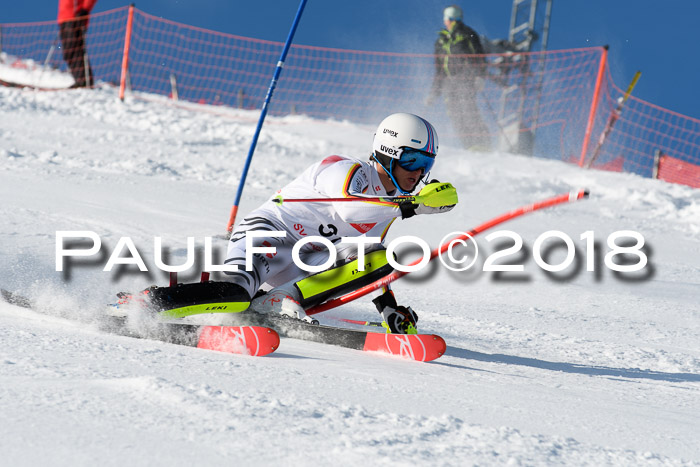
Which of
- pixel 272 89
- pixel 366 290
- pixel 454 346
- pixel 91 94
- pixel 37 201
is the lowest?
pixel 454 346

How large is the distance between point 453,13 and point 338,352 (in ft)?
35.2

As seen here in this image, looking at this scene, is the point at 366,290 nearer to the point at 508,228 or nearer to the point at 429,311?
the point at 429,311

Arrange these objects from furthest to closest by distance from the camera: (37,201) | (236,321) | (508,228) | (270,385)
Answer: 1. (508,228)
2. (37,201)
3. (236,321)
4. (270,385)

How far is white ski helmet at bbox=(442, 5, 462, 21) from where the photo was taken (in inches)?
516

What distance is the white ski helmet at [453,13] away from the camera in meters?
13.1

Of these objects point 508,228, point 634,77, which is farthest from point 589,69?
point 508,228

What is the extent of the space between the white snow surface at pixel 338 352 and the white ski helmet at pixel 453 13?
3.72 metres

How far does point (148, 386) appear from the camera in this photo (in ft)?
7.09

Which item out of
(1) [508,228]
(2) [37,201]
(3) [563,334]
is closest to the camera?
(3) [563,334]

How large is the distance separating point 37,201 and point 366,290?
3.38m

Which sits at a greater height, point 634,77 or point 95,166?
point 634,77

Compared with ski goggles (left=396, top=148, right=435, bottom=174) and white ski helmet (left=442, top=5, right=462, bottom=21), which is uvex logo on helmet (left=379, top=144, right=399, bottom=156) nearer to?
ski goggles (left=396, top=148, right=435, bottom=174)

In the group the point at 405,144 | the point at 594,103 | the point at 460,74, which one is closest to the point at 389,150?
the point at 405,144

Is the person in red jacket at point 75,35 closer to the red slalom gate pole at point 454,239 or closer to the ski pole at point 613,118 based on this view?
the ski pole at point 613,118
